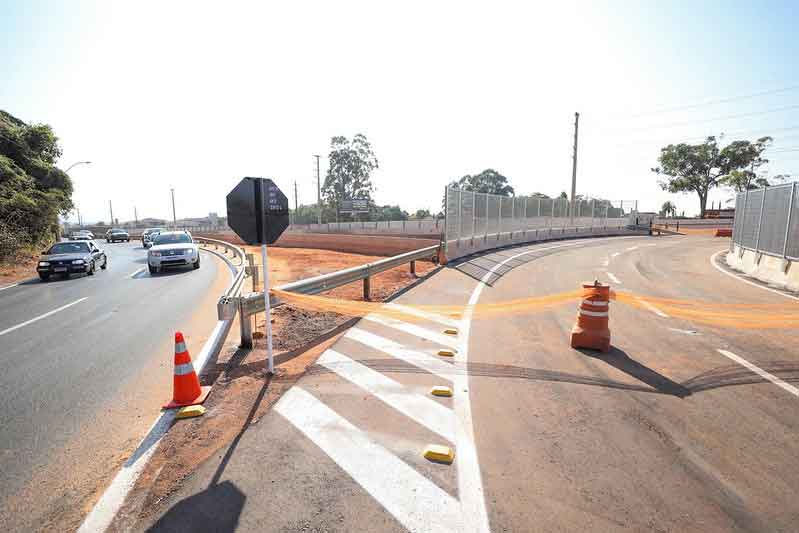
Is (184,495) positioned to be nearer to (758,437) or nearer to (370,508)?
(370,508)

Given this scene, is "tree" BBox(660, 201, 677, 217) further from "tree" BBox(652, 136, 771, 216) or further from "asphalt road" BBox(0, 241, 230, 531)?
"asphalt road" BBox(0, 241, 230, 531)

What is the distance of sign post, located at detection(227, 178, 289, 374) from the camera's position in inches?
210

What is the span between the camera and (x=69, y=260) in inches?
653

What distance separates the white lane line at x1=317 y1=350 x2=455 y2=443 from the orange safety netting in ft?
6.79

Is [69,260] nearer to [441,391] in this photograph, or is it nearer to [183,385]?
[183,385]

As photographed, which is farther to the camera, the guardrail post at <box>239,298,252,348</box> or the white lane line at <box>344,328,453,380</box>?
the guardrail post at <box>239,298,252,348</box>

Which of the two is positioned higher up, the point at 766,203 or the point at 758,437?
the point at 766,203

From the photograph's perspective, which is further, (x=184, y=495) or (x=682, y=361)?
(x=682, y=361)

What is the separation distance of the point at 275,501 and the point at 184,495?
0.73 metres

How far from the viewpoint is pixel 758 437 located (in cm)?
370

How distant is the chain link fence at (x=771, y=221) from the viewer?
1177cm

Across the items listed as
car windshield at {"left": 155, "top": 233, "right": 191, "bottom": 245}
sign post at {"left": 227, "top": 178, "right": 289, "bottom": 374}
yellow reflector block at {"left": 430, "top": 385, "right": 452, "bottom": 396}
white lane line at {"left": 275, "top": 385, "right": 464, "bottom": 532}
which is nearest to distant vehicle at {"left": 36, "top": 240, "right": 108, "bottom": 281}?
car windshield at {"left": 155, "top": 233, "right": 191, "bottom": 245}

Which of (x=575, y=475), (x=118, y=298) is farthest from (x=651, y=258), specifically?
(x=118, y=298)

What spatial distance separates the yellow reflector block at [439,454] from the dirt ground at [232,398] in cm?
181
